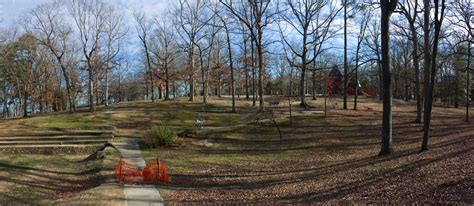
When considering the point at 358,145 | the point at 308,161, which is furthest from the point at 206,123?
the point at 308,161

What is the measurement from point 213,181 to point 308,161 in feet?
15.4

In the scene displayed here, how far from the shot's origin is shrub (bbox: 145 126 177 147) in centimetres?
2144

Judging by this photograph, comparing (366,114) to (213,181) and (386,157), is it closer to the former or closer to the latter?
(386,157)

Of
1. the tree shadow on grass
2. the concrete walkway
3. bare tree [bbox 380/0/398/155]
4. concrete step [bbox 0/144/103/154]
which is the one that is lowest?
the tree shadow on grass

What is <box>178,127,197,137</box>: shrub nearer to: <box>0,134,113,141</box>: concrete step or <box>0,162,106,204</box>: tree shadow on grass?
<box>0,134,113,141</box>: concrete step

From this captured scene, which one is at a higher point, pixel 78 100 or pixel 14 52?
pixel 14 52

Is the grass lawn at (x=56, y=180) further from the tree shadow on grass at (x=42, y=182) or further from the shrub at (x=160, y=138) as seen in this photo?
the shrub at (x=160, y=138)

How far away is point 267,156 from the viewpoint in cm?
1795

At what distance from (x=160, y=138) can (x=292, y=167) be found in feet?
31.1

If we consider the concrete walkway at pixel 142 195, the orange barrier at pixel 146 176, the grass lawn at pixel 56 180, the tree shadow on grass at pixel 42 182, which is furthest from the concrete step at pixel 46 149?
the concrete walkway at pixel 142 195

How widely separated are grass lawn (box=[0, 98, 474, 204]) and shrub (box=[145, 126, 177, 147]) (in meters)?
0.51

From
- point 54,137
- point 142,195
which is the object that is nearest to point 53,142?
point 54,137

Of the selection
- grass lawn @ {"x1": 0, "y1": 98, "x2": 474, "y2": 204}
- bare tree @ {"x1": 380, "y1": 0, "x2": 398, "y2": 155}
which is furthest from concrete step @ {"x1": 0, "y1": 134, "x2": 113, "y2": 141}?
bare tree @ {"x1": 380, "y1": 0, "x2": 398, "y2": 155}

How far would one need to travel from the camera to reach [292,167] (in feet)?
47.6
